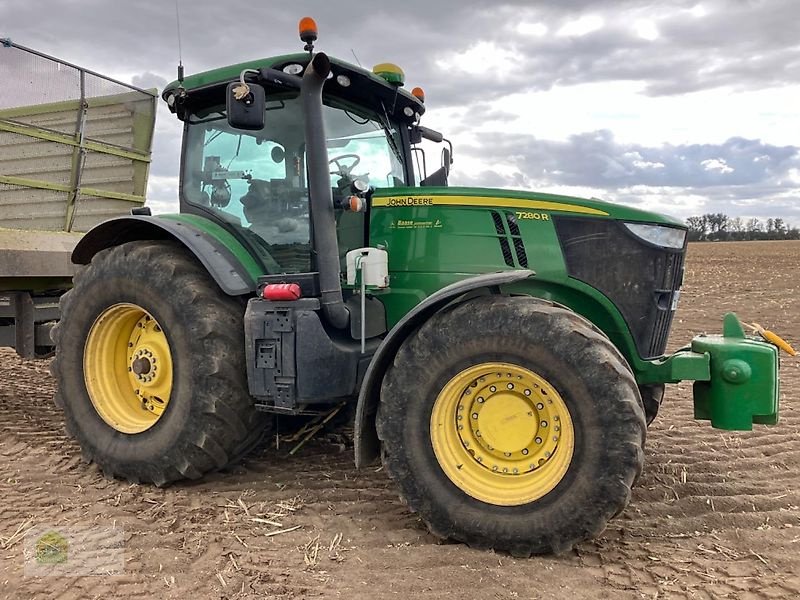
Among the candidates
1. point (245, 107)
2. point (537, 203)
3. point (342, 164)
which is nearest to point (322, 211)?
point (342, 164)

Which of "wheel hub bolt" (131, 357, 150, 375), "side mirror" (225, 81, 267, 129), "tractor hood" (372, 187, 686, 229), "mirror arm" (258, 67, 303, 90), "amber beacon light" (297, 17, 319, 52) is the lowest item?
"wheel hub bolt" (131, 357, 150, 375)

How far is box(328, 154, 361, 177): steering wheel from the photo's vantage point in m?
4.11

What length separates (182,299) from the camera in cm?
397

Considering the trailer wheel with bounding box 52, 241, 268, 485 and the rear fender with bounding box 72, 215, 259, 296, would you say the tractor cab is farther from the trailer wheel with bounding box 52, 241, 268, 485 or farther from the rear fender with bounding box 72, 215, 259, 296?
the trailer wheel with bounding box 52, 241, 268, 485

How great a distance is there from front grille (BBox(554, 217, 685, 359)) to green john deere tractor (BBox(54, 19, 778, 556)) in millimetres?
11

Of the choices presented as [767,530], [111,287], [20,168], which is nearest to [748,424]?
[767,530]

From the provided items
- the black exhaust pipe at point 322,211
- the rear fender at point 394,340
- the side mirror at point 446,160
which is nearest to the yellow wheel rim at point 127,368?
the black exhaust pipe at point 322,211

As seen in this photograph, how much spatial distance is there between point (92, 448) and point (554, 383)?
114 inches

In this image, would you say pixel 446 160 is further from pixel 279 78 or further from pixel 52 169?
pixel 52 169

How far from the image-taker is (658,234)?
3820 mm

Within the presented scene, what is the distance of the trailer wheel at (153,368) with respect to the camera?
3.92m

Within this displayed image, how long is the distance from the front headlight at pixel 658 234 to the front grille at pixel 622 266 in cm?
3

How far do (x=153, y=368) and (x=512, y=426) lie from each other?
2.27 meters

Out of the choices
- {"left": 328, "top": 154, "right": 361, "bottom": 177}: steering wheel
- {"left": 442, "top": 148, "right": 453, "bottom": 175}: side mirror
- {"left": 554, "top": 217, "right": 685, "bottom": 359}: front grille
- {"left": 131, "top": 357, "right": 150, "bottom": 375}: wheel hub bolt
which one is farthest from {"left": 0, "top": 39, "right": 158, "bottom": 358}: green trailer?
{"left": 554, "top": 217, "right": 685, "bottom": 359}: front grille
